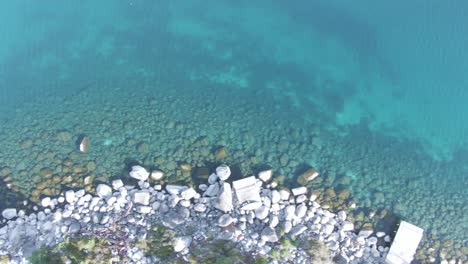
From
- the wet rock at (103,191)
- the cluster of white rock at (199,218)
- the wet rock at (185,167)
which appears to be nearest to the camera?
the cluster of white rock at (199,218)

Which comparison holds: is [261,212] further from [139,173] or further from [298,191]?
[139,173]

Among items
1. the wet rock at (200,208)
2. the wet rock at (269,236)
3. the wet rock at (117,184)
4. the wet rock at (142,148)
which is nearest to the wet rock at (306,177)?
the wet rock at (269,236)

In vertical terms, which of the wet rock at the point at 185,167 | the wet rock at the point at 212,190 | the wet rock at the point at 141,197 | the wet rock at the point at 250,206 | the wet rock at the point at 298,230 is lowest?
the wet rock at the point at 298,230

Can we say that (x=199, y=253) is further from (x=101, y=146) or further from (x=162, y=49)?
(x=162, y=49)

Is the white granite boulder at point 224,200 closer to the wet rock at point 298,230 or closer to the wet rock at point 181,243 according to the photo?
the wet rock at point 181,243

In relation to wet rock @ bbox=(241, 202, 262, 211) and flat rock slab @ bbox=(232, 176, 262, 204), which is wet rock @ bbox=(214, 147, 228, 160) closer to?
flat rock slab @ bbox=(232, 176, 262, 204)

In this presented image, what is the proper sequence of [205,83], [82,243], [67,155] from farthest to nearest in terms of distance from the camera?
[205,83]
[67,155]
[82,243]

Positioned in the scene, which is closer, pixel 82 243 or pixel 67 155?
pixel 82 243

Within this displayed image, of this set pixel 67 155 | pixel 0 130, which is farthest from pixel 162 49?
pixel 0 130
